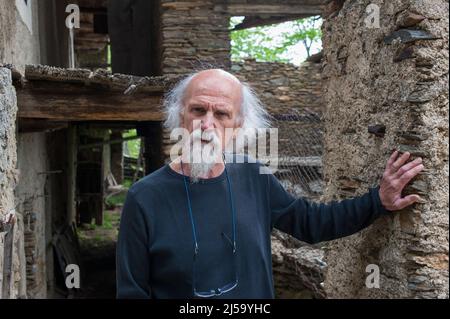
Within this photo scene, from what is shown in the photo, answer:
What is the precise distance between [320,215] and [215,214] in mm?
517

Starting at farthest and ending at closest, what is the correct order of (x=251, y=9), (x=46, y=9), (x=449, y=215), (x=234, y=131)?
(x=251, y=9)
(x=46, y=9)
(x=234, y=131)
(x=449, y=215)

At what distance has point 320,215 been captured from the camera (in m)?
2.21

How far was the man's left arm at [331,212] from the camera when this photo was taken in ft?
6.81

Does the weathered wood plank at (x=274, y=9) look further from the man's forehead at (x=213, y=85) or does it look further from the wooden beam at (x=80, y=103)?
the man's forehead at (x=213, y=85)

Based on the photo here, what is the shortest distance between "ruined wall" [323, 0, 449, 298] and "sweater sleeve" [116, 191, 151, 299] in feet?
3.44

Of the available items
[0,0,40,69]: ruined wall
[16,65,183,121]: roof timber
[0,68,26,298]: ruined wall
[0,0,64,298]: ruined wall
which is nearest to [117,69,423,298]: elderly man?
[0,68,26,298]: ruined wall

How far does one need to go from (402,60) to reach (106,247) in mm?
9185

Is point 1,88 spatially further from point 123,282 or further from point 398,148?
point 398,148

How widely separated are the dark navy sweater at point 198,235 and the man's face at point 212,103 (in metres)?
0.19

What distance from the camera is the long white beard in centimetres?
202

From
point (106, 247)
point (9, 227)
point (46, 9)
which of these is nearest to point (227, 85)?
point (9, 227)

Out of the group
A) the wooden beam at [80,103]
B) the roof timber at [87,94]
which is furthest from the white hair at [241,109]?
the wooden beam at [80,103]

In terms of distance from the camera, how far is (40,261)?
19.4 ft
